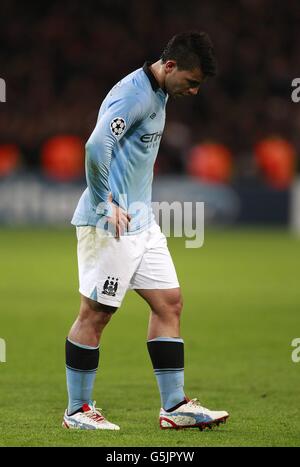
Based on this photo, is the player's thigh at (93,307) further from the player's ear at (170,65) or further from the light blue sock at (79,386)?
the player's ear at (170,65)

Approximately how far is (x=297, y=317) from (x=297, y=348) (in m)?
2.09

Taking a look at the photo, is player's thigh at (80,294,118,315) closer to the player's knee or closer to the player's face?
the player's knee

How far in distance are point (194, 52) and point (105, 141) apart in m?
0.66

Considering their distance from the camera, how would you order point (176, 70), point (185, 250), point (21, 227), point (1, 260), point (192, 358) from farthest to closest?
point (21, 227) → point (185, 250) → point (1, 260) → point (192, 358) → point (176, 70)

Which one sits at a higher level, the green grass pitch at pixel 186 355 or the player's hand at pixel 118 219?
the player's hand at pixel 118 219

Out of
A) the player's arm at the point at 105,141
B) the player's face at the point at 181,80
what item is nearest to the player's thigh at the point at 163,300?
the player's arm at the point at 105,141

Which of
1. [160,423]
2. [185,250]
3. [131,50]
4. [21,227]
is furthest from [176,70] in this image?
[131,50]

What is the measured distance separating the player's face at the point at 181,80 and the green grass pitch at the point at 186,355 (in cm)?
177

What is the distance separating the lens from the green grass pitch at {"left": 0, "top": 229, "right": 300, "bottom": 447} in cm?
543

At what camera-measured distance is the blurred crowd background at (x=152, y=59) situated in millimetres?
27500

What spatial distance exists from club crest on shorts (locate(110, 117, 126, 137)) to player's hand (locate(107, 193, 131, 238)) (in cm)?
34

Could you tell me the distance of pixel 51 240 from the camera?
20.1m

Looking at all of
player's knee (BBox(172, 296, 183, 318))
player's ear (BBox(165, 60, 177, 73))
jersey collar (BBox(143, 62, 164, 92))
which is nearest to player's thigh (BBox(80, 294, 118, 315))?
player's knee (BBox(172, 296, 183, 318))
